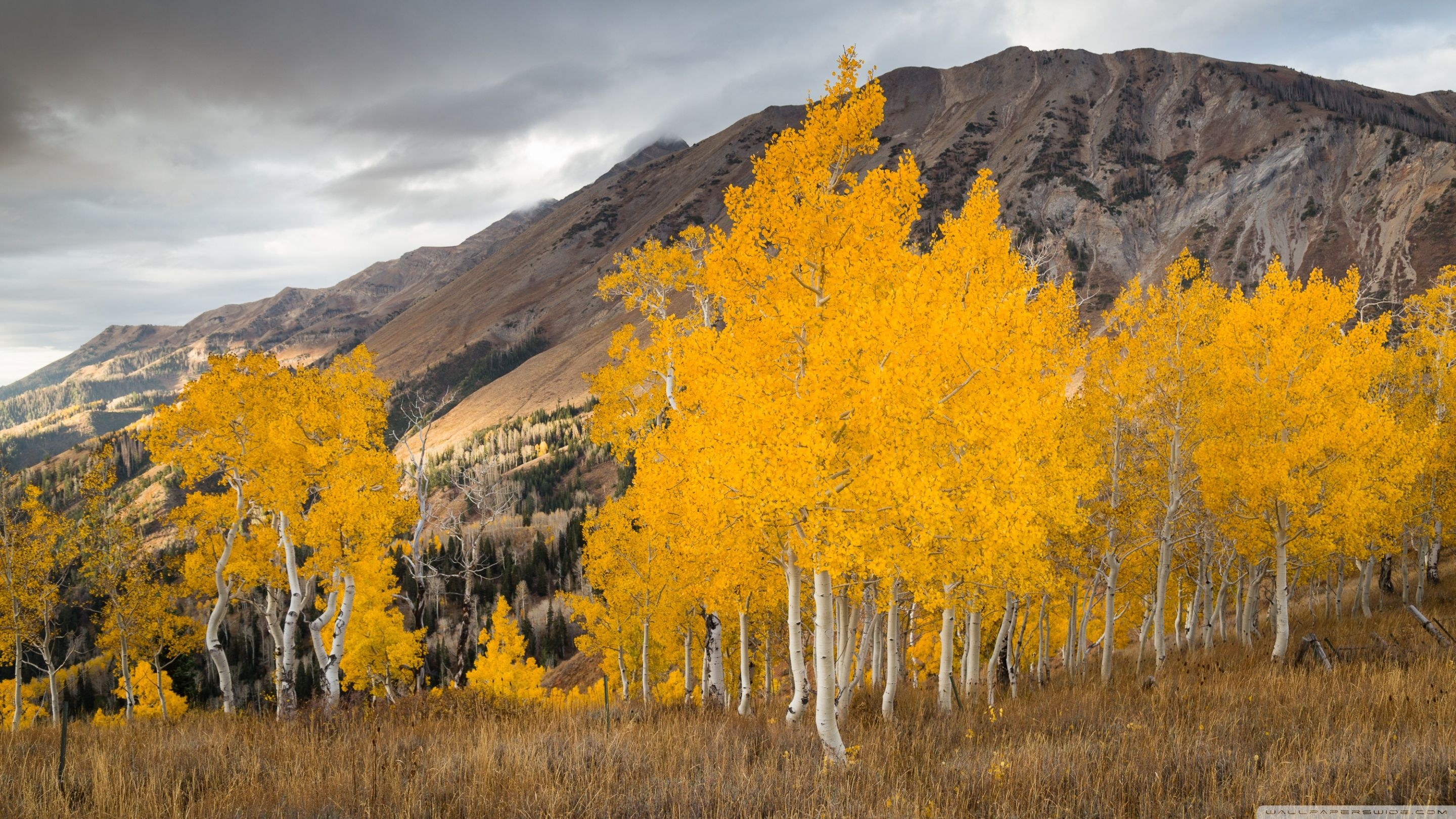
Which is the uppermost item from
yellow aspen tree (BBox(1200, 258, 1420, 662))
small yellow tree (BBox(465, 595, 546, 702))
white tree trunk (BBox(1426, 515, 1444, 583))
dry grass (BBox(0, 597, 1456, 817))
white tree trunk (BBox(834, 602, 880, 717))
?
yellow aspen tree (BBox(1200, 258, 1420, 662))

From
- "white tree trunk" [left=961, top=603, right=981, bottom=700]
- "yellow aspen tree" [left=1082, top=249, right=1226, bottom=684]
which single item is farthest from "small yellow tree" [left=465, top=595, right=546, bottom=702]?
"yellow aspen tree" [left=1082, top=249, right=1226, bottom=684]

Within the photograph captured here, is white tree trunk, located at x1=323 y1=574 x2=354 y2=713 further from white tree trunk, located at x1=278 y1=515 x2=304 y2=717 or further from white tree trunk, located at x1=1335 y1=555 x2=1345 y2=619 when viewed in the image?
white tree trunk, located at x1=1335 y1=555 x2=1345 y2=619

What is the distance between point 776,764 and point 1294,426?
1692cm

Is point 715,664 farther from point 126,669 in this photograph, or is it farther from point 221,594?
point 126,669

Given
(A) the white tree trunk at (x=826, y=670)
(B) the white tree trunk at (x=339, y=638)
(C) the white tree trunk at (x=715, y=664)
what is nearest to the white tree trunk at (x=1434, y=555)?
(C) the white tree trunk at (x=715, y=664)

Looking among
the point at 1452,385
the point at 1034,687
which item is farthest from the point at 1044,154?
the point at 1034,687

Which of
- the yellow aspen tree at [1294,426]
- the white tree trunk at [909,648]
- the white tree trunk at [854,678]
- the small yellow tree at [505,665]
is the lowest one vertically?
the small yellow tree at [505,665]

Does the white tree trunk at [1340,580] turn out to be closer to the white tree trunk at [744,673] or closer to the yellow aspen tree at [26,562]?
the white tree trunk at [744,673]

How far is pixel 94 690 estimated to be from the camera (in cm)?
7650

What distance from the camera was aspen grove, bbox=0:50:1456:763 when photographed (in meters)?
8.91

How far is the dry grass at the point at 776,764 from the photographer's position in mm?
5883

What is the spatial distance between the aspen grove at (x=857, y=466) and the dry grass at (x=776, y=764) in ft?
5.26

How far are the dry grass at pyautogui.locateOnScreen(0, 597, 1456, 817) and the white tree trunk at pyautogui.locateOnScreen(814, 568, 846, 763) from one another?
37 centimetres

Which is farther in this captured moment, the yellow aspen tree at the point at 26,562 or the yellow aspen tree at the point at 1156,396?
the yellow aspen tree at the point at 26,562
